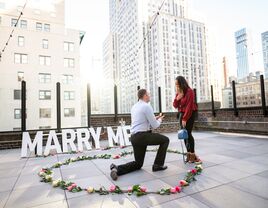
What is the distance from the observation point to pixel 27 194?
225 centimetres

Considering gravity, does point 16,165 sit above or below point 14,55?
below

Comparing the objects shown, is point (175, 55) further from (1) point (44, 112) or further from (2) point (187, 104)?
(2) point (187, 104)

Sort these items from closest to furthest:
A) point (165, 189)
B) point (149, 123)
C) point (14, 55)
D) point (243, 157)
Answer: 1. point (165, 189)
2. point (149, 123)
3. point (243, 157)
4. point (14, 55)

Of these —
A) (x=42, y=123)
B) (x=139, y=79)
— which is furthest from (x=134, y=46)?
(x=42, y=123)

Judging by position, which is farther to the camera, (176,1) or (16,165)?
(176,1)

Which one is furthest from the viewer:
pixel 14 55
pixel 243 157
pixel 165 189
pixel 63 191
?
pixel 14 55

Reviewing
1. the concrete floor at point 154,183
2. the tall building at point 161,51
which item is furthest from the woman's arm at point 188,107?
the tall building at point 161,51

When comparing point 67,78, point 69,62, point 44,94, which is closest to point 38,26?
point 69,62

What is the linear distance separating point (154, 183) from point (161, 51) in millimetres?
74981

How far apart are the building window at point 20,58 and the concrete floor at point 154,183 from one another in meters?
25.0

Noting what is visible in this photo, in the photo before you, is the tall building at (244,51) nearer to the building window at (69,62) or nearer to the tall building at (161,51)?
the building window at (69,62)

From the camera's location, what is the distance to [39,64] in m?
Result: 25.4

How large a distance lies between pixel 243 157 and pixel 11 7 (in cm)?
3193

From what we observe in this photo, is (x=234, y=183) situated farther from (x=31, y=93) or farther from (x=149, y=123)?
(x=31, y=93)
